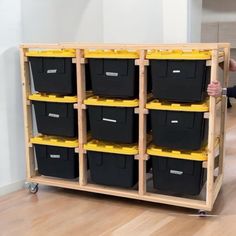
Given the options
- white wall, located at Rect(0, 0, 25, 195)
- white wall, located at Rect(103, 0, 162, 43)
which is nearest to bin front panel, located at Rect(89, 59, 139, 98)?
white wall, located at Rect(0, 0, 25, 195)

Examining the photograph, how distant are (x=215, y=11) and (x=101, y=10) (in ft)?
15.5

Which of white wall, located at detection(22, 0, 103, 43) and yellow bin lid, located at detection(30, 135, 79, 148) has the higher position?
white wall, located at detection(22, 0, 103, 43)

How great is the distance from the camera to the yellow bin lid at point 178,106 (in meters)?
2.64

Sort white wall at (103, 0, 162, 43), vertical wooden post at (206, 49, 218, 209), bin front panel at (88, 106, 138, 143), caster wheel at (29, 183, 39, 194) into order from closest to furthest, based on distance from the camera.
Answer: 1. vertical wooden post at (206, 49, 218, 209)
2. bin front panel at (88, 106, 138, 143)
3. caster wheel at (29, 183, 39, 194)
4. white wall at (103, 0, 162, 43)

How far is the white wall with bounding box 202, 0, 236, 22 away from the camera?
316 inches

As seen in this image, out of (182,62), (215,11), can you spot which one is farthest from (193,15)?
(215,11)

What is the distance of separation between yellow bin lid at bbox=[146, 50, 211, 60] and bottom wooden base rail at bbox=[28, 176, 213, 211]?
1.01 meters

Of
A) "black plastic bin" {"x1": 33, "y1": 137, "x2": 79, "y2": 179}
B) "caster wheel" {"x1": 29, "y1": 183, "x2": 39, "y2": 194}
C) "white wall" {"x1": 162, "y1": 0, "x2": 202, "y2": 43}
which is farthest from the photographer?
"white wall" {"x1": 162, "y1": 0, "x2": 202, "y2": 43}

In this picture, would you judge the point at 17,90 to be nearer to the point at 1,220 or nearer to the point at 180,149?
the point at 1,220

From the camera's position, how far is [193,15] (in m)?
4.14

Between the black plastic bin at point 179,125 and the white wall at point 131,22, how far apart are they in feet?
5.10

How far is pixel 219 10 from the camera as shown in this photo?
8148mm

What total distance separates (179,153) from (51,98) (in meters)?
1.07

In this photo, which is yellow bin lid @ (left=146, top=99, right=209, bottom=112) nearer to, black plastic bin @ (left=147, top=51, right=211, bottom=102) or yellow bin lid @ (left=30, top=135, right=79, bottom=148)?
black plastic bin @ (left=147, top=51, right=211, bottom=102)
